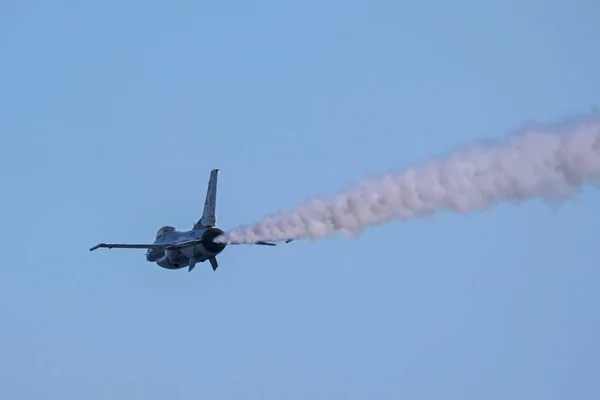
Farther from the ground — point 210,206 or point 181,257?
point 210,206

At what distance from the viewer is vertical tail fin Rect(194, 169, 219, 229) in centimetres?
6831

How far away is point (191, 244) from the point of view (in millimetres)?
67562

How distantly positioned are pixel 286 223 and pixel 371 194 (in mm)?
6565

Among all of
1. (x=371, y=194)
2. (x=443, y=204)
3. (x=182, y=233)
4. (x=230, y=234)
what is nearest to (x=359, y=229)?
(x=371, y=194)

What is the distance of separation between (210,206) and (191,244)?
105 inches

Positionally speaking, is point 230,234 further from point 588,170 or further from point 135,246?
point 588,170

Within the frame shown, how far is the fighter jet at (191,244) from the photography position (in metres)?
66.8

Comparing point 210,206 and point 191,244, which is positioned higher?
point 210,206

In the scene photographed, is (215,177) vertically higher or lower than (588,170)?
higher

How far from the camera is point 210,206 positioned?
2724 inches

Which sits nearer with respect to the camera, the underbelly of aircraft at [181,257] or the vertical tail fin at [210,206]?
the underbelly of aircraft at [181,257]

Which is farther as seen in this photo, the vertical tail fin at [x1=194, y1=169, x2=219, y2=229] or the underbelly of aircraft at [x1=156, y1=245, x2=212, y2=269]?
the vertical tail fin at [x1=194, y1=169, x2=219, y2=229]

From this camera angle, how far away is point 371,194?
56.2 m

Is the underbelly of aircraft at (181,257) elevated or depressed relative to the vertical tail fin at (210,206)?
depressed
